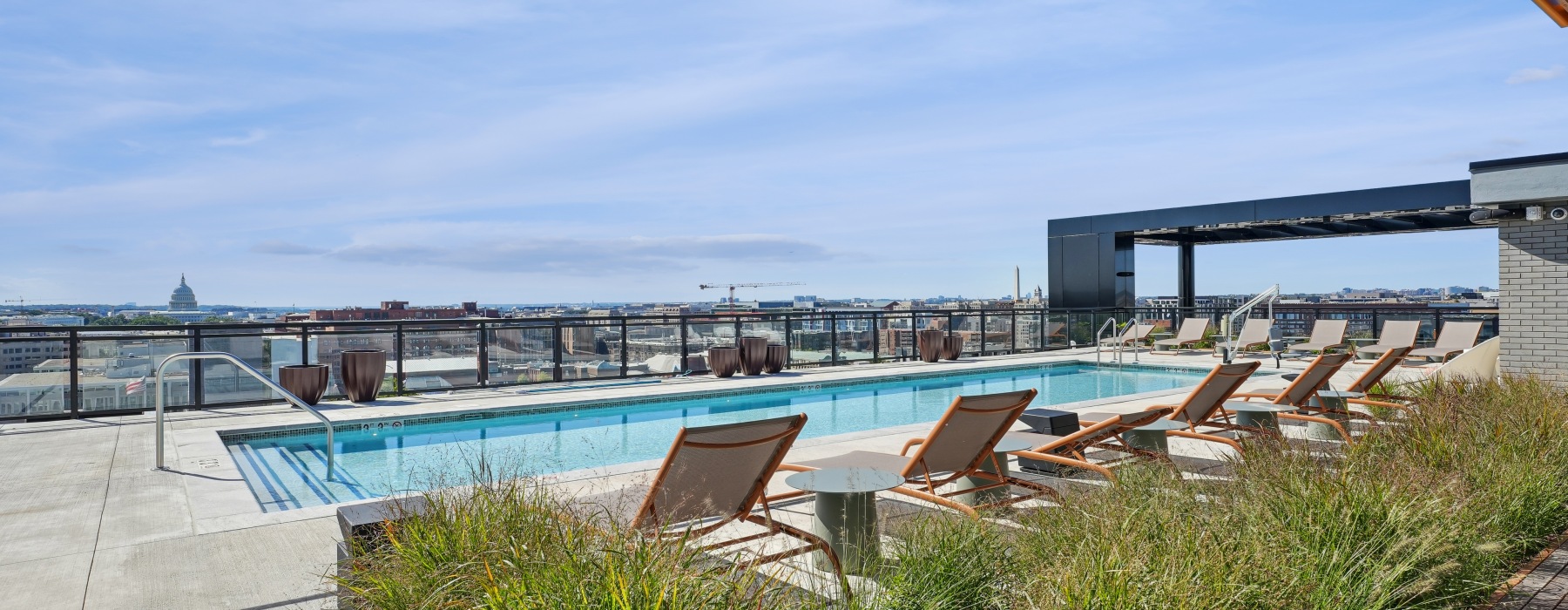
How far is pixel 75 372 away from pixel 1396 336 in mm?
18209

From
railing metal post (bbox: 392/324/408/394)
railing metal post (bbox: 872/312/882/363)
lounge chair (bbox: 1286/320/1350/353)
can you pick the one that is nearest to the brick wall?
lounge chair (bbox: 1286/320/1350/353)

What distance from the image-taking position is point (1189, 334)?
17531 mm

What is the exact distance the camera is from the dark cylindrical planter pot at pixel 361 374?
9.91 m

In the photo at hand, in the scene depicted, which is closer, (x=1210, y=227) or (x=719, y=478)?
(x=719, y=478)

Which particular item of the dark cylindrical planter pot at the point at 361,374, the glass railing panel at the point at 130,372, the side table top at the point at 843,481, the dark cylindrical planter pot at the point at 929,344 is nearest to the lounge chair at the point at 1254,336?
Result: the dark cylindrical planter pot at the point at 929,344

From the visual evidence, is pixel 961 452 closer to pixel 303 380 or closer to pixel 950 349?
pixel 303 380

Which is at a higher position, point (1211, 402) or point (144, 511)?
point (1211, 402)

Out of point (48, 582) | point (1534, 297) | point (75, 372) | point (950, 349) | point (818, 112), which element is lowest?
point (48, 582)

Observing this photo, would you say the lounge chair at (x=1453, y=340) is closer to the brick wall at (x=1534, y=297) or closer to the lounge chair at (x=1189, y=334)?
the lounge chair at (x=1189, y=334)

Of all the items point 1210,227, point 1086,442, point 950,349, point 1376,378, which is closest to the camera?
point 1086,442

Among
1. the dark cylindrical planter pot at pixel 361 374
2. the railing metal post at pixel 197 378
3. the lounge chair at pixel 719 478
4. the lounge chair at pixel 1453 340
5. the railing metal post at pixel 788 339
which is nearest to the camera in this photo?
the lounge chair at pixel 719 478

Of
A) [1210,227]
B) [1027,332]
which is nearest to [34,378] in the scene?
[1027,332]

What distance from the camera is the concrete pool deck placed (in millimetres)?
3455

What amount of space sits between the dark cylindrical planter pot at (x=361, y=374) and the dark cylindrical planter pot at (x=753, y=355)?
5.01 meters
